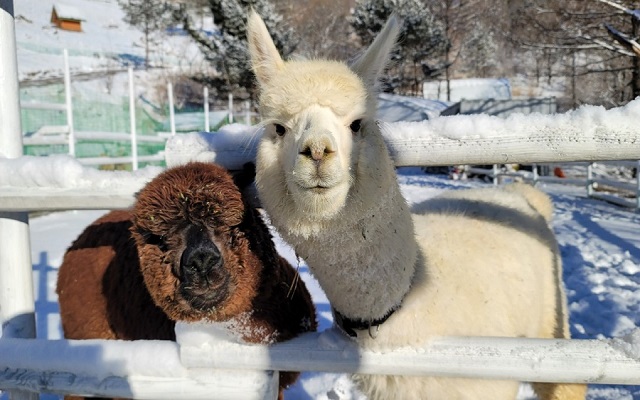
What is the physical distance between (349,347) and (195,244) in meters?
0.59

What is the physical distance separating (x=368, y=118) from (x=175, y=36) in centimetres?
3799

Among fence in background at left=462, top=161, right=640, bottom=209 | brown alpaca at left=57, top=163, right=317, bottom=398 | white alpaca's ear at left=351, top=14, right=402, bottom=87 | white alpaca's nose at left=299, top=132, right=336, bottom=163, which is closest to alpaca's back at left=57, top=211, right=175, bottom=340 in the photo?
brown alpaca at left=57, top=163, right=317, bottom=398

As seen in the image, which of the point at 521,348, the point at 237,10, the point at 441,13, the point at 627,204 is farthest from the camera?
the point at 441,13

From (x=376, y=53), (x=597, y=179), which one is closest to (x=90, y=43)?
(x=597, y=179)

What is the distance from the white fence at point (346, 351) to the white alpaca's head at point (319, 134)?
19 cm

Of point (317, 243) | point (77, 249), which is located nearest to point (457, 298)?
point (317, 243)

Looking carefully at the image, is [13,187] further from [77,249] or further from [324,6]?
[324,6]

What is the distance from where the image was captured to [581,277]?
17.6 feet

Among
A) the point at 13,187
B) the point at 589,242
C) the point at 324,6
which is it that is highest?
the point at 324,6

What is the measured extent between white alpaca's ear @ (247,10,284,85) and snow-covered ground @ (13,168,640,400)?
629 millimetres

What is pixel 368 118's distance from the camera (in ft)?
5.28

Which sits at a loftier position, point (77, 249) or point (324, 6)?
point (324, 6)

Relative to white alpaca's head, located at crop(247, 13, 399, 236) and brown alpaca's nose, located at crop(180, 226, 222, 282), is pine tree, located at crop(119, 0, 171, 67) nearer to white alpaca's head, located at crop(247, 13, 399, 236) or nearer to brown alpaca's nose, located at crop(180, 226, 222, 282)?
white alpaca's head, located at crop(247, 13, 399, 236)

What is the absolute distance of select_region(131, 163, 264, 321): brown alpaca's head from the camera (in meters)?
1.53
